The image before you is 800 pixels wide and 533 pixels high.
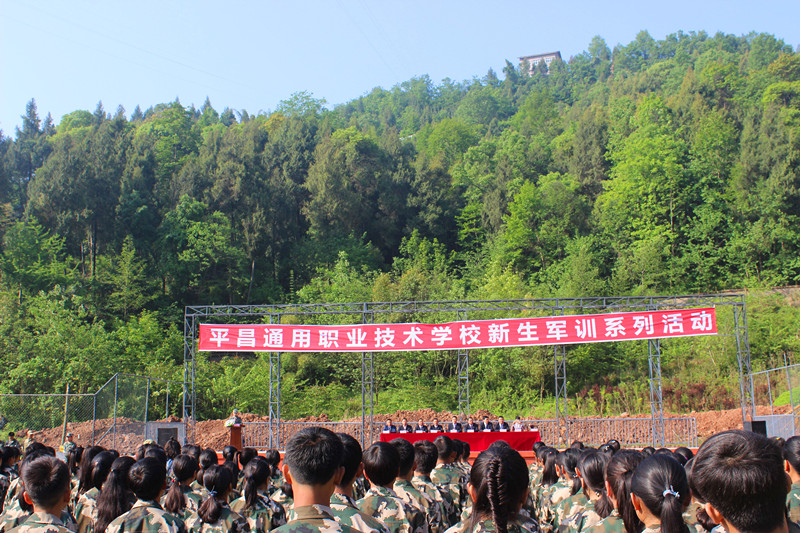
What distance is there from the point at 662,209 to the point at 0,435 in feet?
122

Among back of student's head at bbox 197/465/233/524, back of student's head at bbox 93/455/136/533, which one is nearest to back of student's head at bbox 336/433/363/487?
back of student's head at bbox 197/465/233/524

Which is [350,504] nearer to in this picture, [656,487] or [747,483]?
[656,487]

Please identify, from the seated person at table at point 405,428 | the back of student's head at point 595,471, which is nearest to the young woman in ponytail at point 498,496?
the back of student's head at point 595,471

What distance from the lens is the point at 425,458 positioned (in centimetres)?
517

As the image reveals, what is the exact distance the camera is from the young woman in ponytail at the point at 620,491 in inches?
132

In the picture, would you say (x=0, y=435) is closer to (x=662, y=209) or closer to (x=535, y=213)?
(x=535, y=213)

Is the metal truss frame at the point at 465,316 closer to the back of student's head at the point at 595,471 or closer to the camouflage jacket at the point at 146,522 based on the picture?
the back of student's head at the point at 595,471

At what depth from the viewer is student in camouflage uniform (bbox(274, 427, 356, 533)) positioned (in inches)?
101

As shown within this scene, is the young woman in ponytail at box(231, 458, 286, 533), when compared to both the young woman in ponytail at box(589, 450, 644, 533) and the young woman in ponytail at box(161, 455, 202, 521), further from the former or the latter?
the young woman in ponytail at box(589, 450, 644, 533)

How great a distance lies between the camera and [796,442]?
12.9 feet

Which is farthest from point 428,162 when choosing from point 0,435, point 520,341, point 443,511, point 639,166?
point 443,511

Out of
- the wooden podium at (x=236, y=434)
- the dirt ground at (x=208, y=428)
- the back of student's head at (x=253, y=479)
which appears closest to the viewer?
the back of student's head at (x=253, y=479)

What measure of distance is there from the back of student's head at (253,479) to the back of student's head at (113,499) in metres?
0.82

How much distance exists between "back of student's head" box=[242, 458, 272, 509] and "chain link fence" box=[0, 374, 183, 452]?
11.5m
